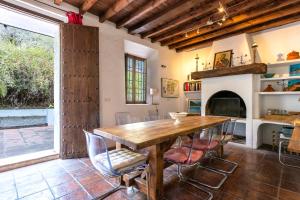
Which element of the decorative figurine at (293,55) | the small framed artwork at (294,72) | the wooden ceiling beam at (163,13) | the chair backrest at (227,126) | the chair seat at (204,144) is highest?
the wooden ceiling beam at (163,13)

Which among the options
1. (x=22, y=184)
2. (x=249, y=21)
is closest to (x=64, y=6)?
(x=22, y=184)

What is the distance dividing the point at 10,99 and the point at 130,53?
482 centimetres

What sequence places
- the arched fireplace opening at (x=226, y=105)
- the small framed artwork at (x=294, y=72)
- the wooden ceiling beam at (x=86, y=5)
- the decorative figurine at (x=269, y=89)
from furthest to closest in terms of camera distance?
the arched fireplace opening at (x=226, y=105) < the decorative figurine at (x=269, y=89) < the small framed artwork at (x=294, y=72) < the wooden ceiling beam at (x=86, y=5)

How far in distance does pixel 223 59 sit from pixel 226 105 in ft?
4.23

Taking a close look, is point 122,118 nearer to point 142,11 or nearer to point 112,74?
point 112,74

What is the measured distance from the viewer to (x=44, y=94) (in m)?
6.99

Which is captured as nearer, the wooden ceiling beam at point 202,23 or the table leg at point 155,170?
the table leg at point 155,170

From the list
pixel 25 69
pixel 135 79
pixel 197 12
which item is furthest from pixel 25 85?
pixel 197 12

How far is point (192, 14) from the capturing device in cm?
345

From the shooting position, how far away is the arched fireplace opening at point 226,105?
446 cm

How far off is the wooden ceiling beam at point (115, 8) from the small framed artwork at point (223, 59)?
9.65 ft

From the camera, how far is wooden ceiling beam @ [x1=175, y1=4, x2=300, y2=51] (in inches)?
135

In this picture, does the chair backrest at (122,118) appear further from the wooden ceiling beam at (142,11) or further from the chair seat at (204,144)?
the wooden ceiling beam at (142,11)

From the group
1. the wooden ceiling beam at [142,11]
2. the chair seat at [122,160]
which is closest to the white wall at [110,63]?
the wooden ceiling beam at [142,11]
